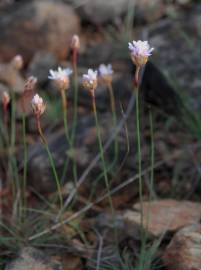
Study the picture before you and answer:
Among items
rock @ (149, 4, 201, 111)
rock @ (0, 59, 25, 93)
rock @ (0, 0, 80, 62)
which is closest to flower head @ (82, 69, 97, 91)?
rock @ (149, 4, 201, 111)

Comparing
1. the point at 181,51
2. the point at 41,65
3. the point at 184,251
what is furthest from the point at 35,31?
the point at 184,251

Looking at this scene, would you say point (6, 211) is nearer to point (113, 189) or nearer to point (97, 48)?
point (113, 189)

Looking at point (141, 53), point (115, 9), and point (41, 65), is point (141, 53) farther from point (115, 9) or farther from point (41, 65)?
point (115, 9)

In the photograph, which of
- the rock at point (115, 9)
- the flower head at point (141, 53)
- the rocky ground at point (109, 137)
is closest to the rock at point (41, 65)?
the rocky ground at point (109, 137)

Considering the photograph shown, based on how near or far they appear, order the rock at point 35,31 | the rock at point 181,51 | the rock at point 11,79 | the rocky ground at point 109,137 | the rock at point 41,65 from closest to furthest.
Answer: the rocky ground at point 109,137 → the rock at point 181,51 → the rock at point 11,79 → the rock at point 41,65 → the rock at point 35,31

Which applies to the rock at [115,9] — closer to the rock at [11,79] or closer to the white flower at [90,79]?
the rock at [11,79]

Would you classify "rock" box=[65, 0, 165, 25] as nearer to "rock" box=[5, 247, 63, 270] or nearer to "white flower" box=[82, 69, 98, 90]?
"white flower" box=[82, 69, 98, 90]
